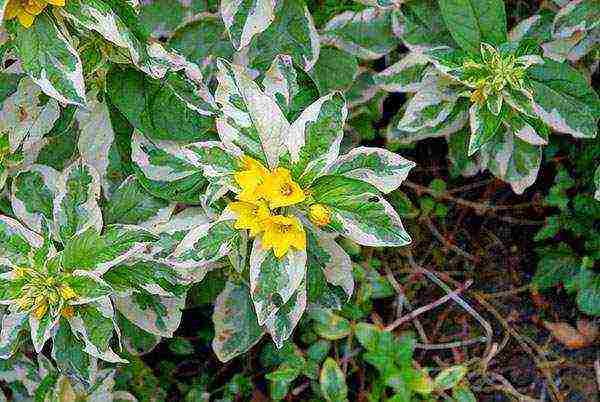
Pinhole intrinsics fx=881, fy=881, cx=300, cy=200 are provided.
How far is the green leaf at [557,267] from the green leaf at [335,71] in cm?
73

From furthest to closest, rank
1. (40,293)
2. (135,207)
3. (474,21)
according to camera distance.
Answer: (474,21), (135,207), (40,293)

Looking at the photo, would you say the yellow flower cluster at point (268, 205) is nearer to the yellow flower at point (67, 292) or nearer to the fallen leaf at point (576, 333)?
the yellow flower at point (67, 292)

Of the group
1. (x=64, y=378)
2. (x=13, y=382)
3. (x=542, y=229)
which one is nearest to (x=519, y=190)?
(x=542, y=229)

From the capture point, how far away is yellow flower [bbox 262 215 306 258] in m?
1.34

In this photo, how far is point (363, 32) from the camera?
75.4 inches

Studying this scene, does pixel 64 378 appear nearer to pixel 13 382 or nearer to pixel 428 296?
pixel 13 382

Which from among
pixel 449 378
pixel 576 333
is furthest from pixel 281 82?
pixel 576 333

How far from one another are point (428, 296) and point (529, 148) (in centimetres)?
61

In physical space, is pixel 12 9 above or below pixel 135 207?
above

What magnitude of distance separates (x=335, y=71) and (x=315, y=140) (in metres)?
0.59

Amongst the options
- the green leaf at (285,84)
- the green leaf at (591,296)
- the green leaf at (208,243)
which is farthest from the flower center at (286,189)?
the green leaf at (591,296)

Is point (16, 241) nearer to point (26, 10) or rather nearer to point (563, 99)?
point (26, 10)

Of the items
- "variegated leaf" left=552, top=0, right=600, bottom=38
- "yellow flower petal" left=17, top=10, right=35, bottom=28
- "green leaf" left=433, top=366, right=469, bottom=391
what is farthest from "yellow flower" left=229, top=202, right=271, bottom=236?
"green leaf" left=433, top=366, right=469, bottom=391

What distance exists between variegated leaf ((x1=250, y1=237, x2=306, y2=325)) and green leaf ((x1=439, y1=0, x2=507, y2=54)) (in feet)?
2.10
